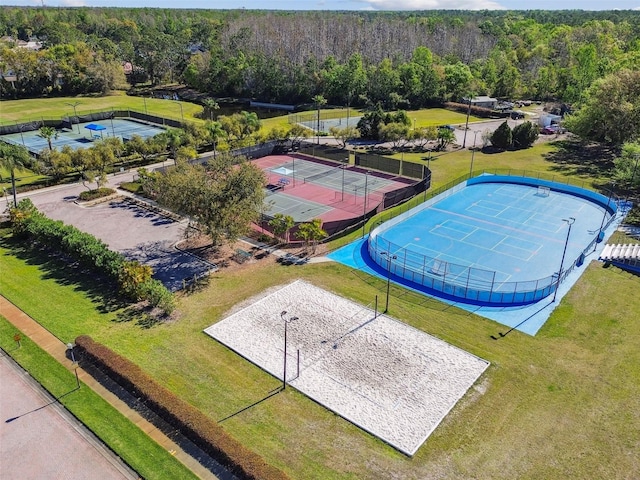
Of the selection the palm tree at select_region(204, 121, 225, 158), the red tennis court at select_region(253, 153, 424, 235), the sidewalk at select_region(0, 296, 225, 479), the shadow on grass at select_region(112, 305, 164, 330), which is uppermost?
the palm tree at select_region(204, 121, 225, 158)

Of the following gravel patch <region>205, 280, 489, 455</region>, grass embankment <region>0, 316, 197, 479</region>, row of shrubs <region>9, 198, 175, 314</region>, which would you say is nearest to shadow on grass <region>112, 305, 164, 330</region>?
row of shrubs <region>9, 198, 175, 314</region>

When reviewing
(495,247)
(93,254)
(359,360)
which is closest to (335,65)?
(495,247)

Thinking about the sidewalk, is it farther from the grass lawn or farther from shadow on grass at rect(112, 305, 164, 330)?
the grass lawn

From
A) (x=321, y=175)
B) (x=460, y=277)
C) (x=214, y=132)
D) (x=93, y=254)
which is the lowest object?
(x=460, y=277)

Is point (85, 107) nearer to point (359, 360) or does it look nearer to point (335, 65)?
point (335, 65)

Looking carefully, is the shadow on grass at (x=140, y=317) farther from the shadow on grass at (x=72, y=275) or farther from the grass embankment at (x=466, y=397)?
the shadow on grass at (x=72, y=275)

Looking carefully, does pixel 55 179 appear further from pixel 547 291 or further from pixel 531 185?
pixel 531 185
